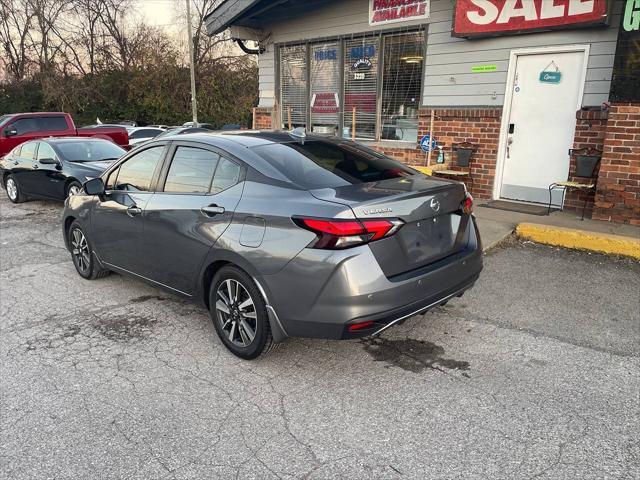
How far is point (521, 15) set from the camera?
24.1ft

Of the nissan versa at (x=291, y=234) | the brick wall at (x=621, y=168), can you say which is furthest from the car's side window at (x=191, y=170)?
the brick wall at (x=621, y=168)

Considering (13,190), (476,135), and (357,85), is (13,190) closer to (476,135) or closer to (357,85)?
(357,85)

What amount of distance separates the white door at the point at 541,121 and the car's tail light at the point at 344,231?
5.58 m

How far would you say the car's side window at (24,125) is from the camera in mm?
13312

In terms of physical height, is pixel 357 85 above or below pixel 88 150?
above

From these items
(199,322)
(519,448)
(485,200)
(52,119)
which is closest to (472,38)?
(485,200)

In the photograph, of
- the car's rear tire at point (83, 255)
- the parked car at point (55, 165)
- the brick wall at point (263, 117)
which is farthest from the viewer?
the brick wall at point (263, 117)

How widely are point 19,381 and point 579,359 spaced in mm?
3868

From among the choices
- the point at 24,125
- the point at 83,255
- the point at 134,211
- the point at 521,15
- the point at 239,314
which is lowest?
the point at 83,255

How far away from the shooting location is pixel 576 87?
7156mm

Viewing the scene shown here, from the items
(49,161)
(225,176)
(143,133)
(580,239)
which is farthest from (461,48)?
(143,133)

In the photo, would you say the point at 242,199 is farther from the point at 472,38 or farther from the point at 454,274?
the point at 472,38

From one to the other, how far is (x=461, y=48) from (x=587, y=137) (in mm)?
2502

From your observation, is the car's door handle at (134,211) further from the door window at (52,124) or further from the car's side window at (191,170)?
the door window at (52,124)
